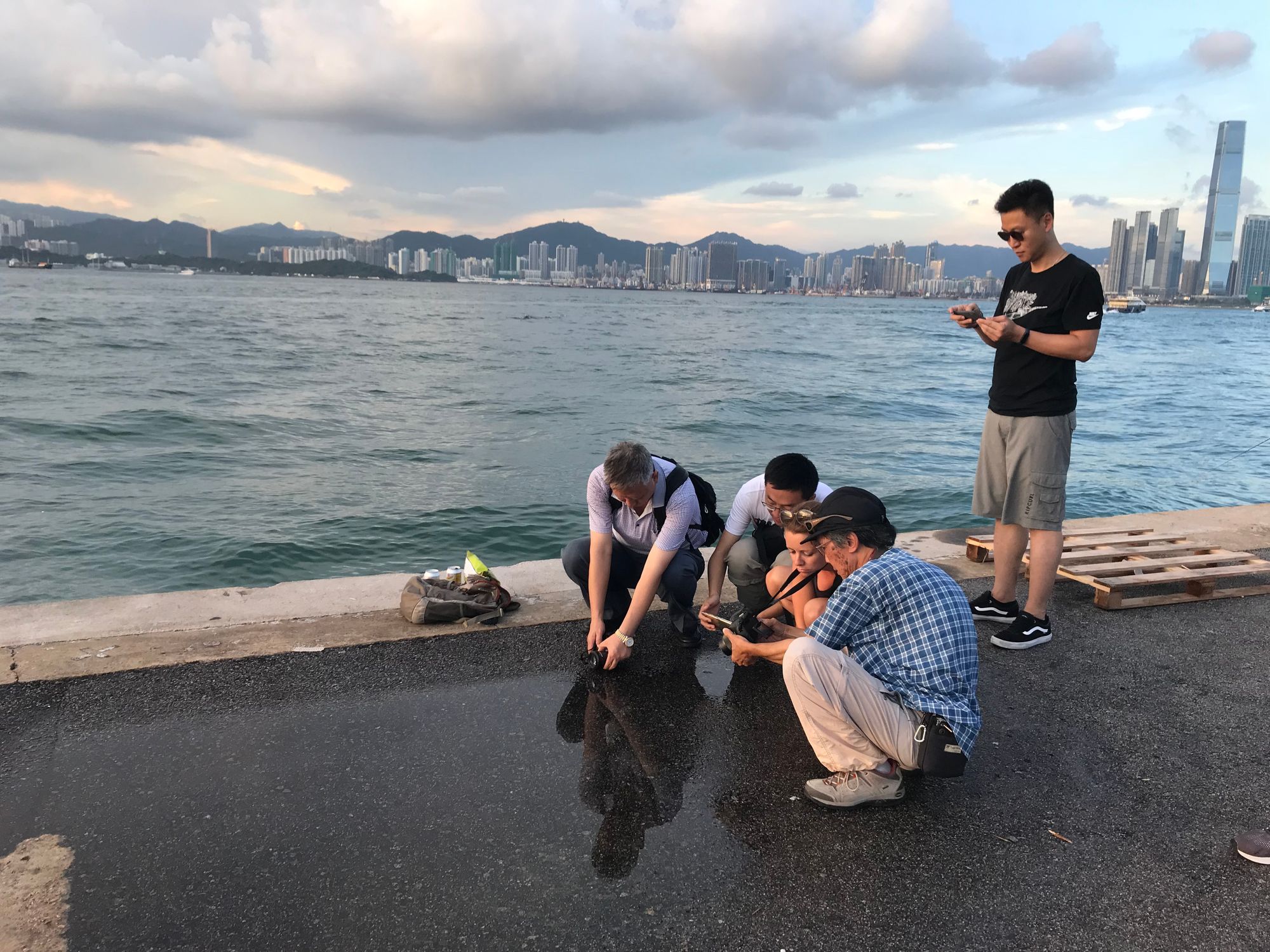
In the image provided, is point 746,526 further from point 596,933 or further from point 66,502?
point 66,502

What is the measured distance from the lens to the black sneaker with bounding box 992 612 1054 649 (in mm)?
4543

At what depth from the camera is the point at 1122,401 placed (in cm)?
2702

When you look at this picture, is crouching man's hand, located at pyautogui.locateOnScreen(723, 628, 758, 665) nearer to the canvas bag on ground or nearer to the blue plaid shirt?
the blue plaid shirt

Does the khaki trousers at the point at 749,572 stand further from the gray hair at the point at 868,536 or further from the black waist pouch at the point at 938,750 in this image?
the black waist pouch at the point at 938,750

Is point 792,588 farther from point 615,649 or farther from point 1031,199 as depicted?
point 1031,199

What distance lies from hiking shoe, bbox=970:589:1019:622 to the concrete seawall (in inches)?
30.2

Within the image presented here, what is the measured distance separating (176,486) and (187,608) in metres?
9.14

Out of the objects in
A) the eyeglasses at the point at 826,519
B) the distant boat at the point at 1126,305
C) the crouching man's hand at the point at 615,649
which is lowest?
the crouching man's hand at the point at 615,649

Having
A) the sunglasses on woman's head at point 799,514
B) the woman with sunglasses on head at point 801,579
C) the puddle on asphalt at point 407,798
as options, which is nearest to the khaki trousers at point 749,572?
the woman with sunglasses on head at point 801,579

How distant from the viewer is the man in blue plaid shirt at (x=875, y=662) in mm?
3021

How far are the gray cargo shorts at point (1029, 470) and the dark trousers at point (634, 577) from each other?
1622mm

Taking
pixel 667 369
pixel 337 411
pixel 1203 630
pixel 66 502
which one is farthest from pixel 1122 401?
pixel 66 502

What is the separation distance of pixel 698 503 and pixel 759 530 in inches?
15.0

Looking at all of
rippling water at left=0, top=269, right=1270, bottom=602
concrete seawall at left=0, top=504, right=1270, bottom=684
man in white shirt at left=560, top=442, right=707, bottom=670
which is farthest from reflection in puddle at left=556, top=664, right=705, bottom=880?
rippling water at left=0, top=269, right=1270, bottom=602
